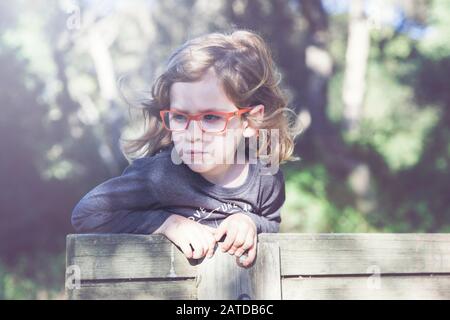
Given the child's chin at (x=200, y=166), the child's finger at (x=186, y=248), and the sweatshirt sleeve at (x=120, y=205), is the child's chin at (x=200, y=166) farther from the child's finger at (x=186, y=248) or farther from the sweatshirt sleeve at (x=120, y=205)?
the child's finger at (x=186, y=248)

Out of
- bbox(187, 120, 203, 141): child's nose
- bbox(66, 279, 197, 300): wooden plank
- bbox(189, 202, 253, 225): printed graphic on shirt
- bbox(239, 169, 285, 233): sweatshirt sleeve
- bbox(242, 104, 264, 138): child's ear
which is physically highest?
bbox(242, 104, 264, 138): child's ear

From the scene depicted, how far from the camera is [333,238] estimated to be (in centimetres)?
209

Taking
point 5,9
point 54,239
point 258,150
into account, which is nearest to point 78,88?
point 5,9

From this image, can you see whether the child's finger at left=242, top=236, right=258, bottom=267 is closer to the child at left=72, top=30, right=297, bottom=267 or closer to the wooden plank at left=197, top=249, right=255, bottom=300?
the wooden plank at left=197, top=249, right=255, bottom=300

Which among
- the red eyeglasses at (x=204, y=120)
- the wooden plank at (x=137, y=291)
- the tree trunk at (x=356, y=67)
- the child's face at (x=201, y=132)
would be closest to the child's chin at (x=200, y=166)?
the child's face at (x=201, y=132)

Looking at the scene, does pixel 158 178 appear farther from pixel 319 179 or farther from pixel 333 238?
pixel 319 179

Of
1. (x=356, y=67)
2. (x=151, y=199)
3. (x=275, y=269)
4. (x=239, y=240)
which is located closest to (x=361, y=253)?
(x=275, y=269)

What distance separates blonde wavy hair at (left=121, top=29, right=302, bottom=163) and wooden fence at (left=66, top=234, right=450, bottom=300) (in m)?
0.67

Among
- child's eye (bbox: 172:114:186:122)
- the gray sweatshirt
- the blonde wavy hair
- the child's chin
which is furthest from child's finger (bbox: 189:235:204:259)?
the blonde wavy hair

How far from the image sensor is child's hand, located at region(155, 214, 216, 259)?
1.96 meters

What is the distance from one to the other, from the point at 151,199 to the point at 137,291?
0.47m

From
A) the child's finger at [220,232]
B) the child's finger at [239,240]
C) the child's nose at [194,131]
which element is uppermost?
the child's nose at [194,131]

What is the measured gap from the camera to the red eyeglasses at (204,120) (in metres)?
2.34

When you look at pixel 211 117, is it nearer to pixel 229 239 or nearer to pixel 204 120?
pixel 204 120
